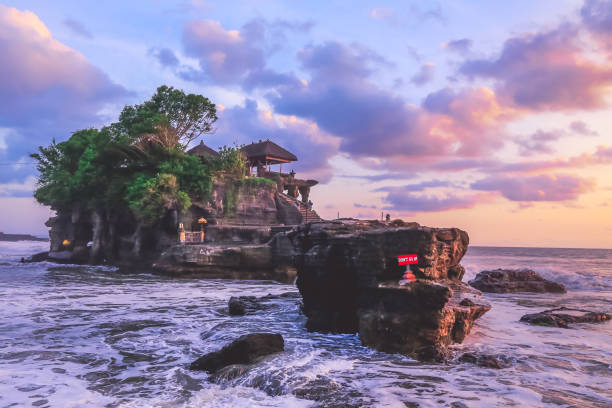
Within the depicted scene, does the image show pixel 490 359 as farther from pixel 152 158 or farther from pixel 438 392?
pixel 152 158

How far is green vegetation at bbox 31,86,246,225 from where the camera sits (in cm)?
2566

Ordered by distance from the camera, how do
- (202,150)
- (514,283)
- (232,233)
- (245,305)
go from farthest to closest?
(202,150), (232,233), (514,283), (245,305)

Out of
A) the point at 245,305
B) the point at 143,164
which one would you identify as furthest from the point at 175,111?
the point at 245,305

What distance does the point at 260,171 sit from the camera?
123ft

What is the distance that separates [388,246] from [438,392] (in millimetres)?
3080

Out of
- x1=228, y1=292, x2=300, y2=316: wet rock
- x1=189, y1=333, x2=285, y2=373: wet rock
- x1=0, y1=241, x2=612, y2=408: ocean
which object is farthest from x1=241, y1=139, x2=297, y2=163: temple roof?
x1=189, y1=333, x2=285, y2=373: wet rock

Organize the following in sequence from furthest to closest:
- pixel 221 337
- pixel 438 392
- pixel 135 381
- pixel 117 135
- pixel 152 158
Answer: pixel 117 135
pixel 152 158
pixel 221 337
pixel 135 381
pixel 438 392

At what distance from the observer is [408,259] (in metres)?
7.55

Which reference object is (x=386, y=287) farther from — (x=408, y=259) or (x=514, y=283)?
(x=514, y=283)

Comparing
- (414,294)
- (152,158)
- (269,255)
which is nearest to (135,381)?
(414,294)

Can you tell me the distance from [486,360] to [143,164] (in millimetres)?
26550

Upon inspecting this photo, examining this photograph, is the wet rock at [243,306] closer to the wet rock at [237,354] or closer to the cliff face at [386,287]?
the cliff face at [386,287]

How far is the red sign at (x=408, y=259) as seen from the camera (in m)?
7.52

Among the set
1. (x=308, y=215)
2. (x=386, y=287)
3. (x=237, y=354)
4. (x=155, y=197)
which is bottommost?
(x=237, y=354)
